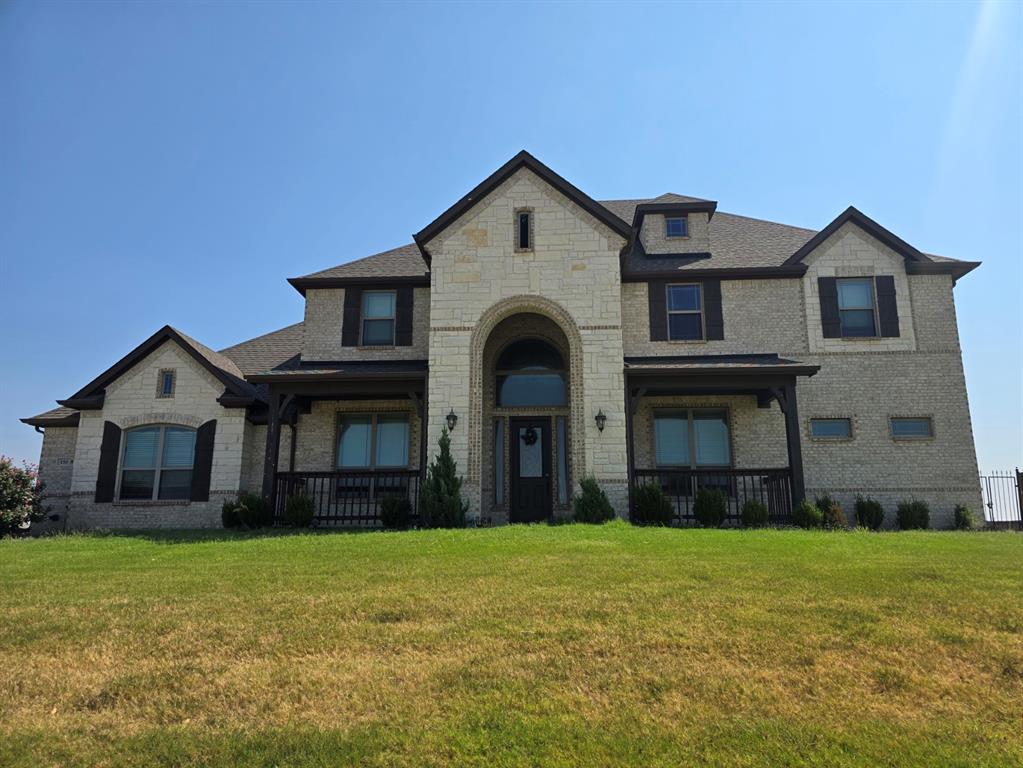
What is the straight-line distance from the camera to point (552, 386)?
1847 cm

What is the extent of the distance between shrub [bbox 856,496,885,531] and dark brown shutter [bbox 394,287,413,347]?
11422mm

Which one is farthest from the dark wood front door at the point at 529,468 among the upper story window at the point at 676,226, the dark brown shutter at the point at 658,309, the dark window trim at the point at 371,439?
the upper story window at the point at 676,226

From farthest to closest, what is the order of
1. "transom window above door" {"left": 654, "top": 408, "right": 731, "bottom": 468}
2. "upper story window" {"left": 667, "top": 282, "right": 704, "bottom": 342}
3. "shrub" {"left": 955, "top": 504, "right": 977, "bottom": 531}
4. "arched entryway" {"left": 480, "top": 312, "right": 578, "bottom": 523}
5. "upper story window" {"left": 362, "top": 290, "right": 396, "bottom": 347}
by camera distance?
"upper story window" {"left": 362, "top": 290, "right": 396, "bottom": 347} → "upper story window" {"left": 667, "top": 282, "right": 704, "bottom": 342} → "transom window above door" {"left": 654, "top": 408, "right": 731, "bottom": 468} → "arched entryway" {"left": 480, "top": 312, "right": 578, "bottom": 523} → "shrub" {"left": 955, "top": 504, "right": 977, "bottom": 531}

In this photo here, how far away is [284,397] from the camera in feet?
57.6

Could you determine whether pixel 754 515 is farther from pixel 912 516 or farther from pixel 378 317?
pixel 378 317

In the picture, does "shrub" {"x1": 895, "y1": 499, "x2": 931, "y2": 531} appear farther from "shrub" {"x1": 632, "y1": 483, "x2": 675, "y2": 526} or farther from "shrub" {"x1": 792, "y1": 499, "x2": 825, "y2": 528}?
"shrub" {"x1": 632, "y1": 483, "x2": 675, "y2": 526}

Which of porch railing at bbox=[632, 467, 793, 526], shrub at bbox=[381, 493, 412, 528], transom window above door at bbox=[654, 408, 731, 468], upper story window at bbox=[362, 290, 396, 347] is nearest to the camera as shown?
shrub at bbox=[381, 493, 412, 528]

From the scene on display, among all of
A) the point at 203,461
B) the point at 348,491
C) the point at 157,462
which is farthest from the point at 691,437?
the point at 157,462

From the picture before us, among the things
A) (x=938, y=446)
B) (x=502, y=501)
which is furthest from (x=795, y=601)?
(x=938, y=446)

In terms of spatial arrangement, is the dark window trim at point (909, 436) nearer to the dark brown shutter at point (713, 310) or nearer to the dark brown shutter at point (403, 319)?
the dark brown shutter at point (713, 310)

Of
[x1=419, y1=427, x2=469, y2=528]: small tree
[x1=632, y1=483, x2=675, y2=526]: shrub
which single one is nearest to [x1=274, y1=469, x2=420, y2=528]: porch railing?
[x1=419, y1=427, x2=469, y2=528]: small tree

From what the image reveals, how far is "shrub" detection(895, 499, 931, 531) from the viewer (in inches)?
647

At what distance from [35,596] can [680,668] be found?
23.4 feet

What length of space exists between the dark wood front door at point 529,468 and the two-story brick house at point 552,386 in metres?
0.05
